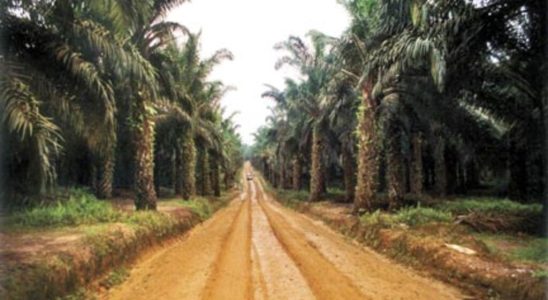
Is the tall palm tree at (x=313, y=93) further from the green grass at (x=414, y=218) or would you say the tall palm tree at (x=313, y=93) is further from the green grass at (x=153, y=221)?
the green grass at (x=153, y=221)

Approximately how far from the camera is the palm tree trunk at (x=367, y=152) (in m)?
21.3

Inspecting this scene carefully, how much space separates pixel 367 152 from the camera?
21.3 m

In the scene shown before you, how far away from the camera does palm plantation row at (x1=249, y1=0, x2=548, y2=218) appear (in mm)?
14008

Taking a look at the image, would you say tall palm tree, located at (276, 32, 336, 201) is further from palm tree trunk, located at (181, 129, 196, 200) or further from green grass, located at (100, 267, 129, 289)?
green grass, located at (100, 267, 129, 289)

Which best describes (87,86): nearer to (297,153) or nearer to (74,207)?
(74,207)

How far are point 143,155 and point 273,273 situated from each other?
10.8 m

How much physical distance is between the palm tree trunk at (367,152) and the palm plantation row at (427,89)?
0.14 ft

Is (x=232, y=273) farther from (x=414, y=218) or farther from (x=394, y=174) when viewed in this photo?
(x=394, y=174)

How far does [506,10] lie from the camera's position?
45.3 ft

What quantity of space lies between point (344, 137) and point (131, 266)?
794 inches

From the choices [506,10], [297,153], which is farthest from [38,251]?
[297,153]

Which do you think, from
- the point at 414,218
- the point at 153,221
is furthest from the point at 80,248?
the point at 414,218

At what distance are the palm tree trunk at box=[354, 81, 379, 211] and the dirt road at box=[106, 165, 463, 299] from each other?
4970mm

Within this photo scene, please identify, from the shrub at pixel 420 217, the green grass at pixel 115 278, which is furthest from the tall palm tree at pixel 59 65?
the shrub at pixel 420 217
